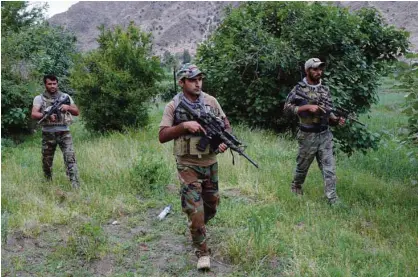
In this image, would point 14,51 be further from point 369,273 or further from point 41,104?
point 369,273

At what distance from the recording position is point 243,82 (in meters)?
11.6

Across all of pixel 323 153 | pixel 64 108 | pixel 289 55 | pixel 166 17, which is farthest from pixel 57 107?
pixel 166 17

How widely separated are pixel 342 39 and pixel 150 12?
247 ft

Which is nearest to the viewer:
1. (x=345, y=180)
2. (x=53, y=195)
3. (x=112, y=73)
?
(x=53, y=195)

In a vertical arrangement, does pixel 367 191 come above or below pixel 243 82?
below

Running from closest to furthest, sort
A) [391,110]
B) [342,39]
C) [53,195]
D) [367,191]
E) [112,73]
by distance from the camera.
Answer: [53,195]
[367,191]
[342,39]
[112,73]
[391,110]

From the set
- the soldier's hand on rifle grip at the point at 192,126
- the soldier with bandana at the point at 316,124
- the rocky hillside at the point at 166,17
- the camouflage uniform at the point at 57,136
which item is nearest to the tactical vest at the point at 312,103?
the soldier with bandana at the point at 316,124

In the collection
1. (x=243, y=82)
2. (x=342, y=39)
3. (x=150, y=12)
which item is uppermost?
(x=150, y=12)

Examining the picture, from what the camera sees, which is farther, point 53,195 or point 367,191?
point 367,191

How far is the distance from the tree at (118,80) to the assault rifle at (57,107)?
4.53 m

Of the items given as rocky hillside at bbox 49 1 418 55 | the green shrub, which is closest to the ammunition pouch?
the green shrub

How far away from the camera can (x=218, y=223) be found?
529 cm

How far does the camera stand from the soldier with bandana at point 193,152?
4.17 metres

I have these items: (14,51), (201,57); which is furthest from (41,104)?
(14,51)
